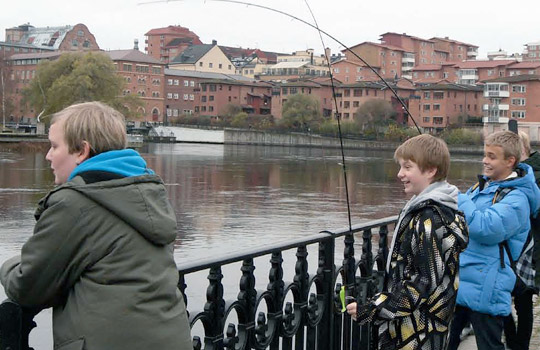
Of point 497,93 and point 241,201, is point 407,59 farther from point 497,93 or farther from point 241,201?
point 241,201

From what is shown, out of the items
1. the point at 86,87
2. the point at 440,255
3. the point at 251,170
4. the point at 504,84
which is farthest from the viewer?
the point at 504,84

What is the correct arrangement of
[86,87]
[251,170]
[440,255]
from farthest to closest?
[86,87]
[251,170]
[440,255]

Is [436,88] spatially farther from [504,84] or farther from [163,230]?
[163,230]

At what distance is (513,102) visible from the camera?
113 m

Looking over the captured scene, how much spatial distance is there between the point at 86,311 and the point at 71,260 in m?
0.16

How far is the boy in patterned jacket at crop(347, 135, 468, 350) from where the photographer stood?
320 cm

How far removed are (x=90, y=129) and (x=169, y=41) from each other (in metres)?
180

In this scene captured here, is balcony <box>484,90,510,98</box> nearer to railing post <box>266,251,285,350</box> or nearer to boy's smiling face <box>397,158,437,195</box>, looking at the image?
railing post <box>266,251,285,350</box>

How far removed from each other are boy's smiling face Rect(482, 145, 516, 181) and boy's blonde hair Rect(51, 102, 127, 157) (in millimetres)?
2528

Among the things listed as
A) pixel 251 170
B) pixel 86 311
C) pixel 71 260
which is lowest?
pixel 251 170

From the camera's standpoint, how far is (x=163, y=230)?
253 cm

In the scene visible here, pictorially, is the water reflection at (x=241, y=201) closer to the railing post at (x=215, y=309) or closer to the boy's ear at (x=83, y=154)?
the railing post at (x=215, y=309)

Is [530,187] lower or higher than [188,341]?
higher

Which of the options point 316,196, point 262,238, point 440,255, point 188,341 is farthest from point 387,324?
point 316,196
